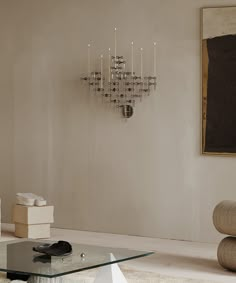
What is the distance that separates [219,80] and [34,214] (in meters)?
2.04

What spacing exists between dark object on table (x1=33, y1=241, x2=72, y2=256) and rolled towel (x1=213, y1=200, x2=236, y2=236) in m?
1.38

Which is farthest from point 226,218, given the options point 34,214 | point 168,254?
point 34,214

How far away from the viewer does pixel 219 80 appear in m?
6.54

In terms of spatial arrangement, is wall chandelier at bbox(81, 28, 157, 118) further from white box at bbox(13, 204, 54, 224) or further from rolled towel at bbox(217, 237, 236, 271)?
rolled towel at bbox(217, 237, 236, 271)

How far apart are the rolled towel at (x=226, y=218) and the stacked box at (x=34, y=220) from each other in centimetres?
198

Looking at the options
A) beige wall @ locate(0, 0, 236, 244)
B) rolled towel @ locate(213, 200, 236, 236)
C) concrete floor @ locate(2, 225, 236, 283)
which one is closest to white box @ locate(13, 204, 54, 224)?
concrete floor @ locate(2, 225, 236, 283)

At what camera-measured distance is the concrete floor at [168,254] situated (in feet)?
17.4

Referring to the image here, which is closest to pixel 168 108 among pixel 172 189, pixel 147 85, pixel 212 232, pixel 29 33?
pixel 147 85

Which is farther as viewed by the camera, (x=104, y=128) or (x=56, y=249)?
(x=104, y=128)

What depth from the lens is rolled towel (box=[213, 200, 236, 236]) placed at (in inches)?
208

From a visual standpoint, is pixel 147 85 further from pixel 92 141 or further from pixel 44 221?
pixel 44 221

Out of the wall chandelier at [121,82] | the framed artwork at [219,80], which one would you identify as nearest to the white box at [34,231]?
the wall chandelier at [121,82]

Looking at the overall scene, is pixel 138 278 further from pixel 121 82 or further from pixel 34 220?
pixel 121 82

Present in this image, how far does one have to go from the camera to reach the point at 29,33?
24.8 ft
